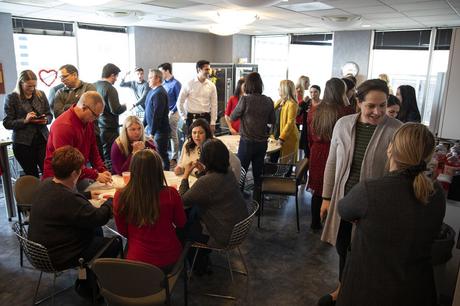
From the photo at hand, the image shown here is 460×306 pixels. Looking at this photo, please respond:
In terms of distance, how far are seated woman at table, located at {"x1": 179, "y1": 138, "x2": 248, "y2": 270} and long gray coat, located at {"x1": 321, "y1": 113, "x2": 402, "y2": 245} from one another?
0.57 metres

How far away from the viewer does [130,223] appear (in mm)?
1890

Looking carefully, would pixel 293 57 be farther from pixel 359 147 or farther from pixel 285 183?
pixel 359 147

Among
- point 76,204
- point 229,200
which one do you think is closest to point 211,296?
point 229,200

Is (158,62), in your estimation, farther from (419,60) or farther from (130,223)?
(130,223)

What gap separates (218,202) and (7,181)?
2578mm

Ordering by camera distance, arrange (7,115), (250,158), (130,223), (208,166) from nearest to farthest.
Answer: (130,223) → (208,166) → (7,115) → (250,158)

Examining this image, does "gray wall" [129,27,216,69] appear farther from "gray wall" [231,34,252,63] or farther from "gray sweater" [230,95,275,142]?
"gray sweater" [230,95,275,142]

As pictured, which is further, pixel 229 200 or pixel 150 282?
pixel 229 200

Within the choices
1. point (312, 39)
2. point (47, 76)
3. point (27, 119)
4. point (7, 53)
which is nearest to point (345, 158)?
point (27, 119)

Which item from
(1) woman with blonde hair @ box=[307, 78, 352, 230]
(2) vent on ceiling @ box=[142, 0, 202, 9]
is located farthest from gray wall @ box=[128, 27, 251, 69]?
(1) woman with blonde hair @ box=[307, 78, 352, 230]

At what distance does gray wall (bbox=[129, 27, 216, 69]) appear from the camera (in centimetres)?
732

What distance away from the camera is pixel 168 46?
7.79m

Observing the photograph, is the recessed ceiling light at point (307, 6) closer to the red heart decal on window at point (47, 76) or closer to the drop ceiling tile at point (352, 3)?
the drop ceiling tile at point (352, 3)

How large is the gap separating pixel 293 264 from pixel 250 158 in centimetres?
126
